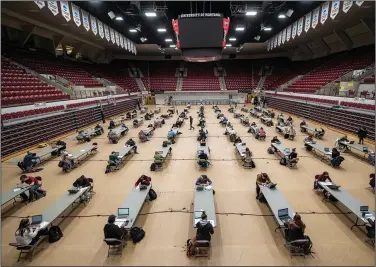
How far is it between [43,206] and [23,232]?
2.63 meters

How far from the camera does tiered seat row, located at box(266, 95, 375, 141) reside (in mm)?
15734

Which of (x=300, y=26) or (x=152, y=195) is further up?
(x=300, y=26)

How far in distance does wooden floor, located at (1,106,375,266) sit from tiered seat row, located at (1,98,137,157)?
1.78 meters

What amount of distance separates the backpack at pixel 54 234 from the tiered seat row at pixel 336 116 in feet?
56.5

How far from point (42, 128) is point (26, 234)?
40.5ft

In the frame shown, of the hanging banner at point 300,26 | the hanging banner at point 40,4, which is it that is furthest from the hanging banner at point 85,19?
the hanging banner at point 300,26

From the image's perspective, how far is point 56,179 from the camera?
34.0 feet

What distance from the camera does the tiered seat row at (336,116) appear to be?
15.7 meters

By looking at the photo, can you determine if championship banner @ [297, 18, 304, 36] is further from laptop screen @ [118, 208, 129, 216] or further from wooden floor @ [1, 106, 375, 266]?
laptop screen @ [118, 208, 129, 216]

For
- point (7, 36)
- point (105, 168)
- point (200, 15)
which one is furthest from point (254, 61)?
point (105, 168)

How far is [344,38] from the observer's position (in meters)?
27.8

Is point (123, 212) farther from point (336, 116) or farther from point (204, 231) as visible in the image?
point (336, 116)

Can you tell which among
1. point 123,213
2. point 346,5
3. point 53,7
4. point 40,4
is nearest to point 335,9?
point 346,5

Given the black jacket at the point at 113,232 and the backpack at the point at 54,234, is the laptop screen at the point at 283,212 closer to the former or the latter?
the black jacket at the point at 113,232
